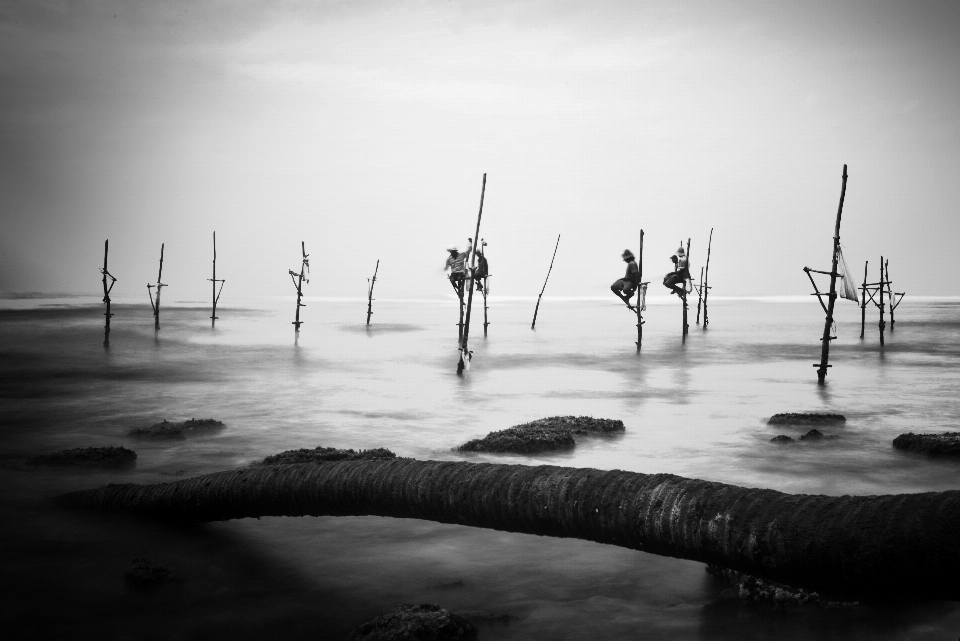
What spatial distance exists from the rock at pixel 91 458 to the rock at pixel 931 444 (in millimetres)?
10039

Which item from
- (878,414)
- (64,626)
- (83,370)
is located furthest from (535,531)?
(83,370)

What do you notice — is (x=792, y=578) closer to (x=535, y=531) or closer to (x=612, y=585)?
(x=535, y=531)

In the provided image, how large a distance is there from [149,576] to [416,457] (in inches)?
220

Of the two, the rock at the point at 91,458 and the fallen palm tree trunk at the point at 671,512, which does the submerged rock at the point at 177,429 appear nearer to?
the rock at the point at 91,458

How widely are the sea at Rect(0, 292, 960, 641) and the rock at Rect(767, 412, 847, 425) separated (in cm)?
40

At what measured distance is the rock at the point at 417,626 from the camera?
4.49 meters

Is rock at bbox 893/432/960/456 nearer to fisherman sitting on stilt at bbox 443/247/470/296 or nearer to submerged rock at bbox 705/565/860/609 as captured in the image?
submerged rock at bbox 705/565/860/609

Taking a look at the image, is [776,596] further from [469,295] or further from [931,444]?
[469,295]

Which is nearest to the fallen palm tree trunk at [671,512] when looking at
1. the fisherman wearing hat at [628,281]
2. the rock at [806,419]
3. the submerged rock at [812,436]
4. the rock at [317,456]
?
the rock at [317,456]

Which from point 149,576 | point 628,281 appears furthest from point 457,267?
point 149,576

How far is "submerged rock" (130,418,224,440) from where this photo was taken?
1197 cm

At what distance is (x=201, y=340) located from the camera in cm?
3812

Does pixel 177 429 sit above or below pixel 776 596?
below

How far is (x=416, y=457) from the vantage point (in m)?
11.0
